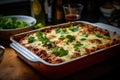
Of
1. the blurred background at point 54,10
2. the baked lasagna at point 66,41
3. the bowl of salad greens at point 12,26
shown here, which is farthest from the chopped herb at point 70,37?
the blurred background at point 54,10

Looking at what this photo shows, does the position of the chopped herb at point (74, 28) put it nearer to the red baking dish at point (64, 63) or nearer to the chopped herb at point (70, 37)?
the chopped herb at point (70, 37)

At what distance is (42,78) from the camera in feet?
3.35

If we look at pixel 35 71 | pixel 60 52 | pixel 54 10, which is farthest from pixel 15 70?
pixel 54 10

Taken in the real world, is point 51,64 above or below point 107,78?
above

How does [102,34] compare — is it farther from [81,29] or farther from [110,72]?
[110,72]

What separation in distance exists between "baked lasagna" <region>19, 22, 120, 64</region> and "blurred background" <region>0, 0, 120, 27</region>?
27 cm

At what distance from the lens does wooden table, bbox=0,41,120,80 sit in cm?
103

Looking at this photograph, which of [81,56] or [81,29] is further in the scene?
[81,29]

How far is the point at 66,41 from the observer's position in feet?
4.05

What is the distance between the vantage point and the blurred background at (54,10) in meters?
1.67

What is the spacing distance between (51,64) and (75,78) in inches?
6.5

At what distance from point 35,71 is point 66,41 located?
0.27 m

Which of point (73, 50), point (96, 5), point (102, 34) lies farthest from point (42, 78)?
point (96, 5)

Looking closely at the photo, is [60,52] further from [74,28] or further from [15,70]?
[74,28]
